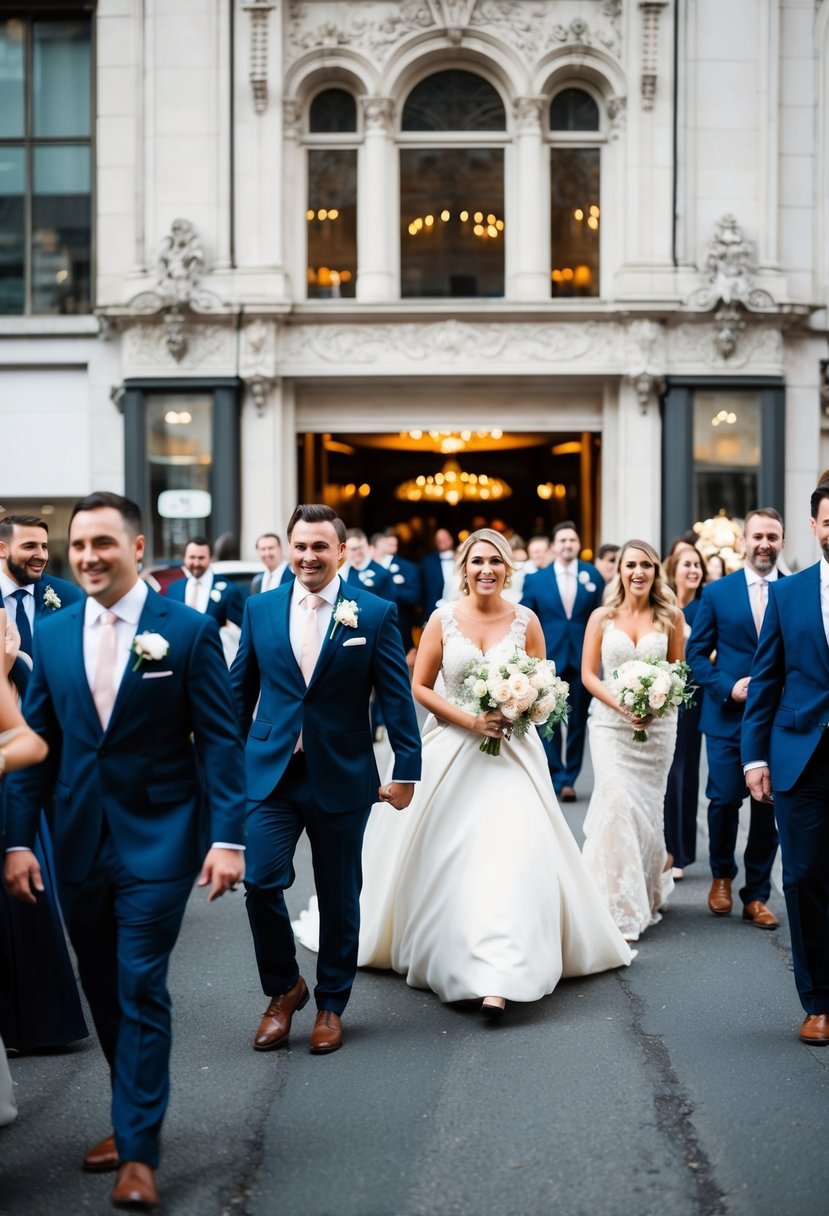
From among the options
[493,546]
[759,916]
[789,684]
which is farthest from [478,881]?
[759,916]

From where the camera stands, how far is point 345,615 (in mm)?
6184

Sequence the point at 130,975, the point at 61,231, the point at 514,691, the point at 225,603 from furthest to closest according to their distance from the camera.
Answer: the point at 61,231
the point at 225,603
the point at 514,691
the point at 130,975

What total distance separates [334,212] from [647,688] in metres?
18.5

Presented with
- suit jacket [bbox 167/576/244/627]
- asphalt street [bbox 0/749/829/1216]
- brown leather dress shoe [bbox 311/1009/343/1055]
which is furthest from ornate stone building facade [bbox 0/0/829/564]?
brown leather dress shoe [bbox 311/1009/343/1055]

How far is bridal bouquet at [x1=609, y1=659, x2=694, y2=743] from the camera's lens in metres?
8.27

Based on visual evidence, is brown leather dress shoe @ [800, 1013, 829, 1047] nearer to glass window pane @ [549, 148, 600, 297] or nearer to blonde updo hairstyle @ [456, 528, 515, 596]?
blonde updo hairstyle @ [456, 528, 515, 596]

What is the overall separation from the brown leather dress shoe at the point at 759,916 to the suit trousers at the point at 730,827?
0.19ft

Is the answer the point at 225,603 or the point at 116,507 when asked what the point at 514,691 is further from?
the point at 225,603

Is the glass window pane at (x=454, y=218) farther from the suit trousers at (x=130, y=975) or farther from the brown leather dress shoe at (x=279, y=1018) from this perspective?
the suit trousers at (x=130, y=975)

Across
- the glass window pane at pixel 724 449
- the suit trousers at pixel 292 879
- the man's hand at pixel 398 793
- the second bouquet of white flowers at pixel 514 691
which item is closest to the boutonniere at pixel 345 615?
the suit trousers at pixel 292 879

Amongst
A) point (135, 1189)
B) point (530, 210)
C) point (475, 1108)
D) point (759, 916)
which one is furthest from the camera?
point (530, 210)

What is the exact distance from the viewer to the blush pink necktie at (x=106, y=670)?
4781 mm

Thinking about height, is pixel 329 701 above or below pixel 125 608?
below

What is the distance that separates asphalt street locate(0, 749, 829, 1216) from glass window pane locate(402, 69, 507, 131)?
2047 cm
